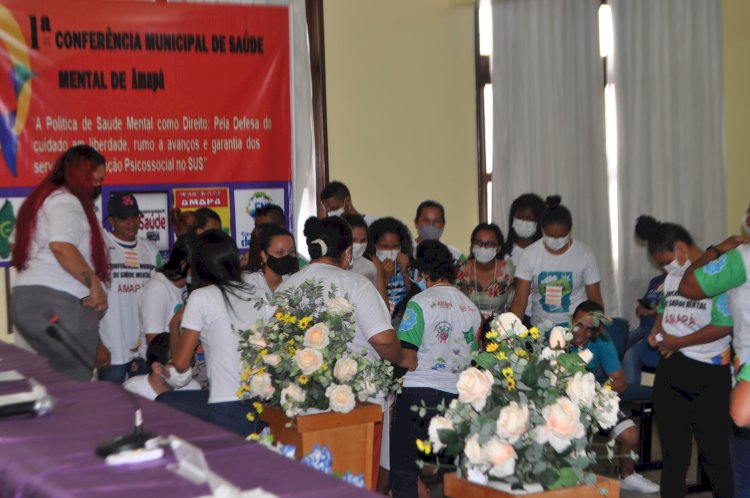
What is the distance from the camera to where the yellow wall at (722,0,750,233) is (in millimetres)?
6781

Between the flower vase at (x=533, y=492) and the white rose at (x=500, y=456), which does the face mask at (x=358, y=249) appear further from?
the white rose at (x=500, y=456)

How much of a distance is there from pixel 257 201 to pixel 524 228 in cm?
184

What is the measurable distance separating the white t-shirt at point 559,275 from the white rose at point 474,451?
317 cm

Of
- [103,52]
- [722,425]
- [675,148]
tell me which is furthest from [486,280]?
[103,52]

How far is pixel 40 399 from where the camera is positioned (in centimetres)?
243

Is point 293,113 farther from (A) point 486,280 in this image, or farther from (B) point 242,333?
(B) point 242,333

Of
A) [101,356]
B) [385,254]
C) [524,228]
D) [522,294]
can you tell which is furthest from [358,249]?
[101,356]

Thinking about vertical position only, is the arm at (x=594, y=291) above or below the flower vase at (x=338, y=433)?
above

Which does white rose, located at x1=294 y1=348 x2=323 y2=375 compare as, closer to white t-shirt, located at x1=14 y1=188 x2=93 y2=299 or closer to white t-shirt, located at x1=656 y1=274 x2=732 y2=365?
white t-shirt, located at x1=14 y1=188 x2=93 y2=299

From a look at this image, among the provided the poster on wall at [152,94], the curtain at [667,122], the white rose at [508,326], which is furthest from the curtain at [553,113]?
the white rose at [508,326]

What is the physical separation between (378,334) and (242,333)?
1.79 ft

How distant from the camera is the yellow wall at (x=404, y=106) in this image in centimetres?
712

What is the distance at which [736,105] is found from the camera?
22.6 ft

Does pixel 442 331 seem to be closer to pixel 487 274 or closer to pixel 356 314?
pixel 356 314
